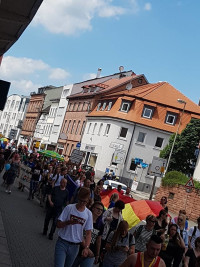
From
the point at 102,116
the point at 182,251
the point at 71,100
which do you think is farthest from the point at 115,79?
the point at 182,251

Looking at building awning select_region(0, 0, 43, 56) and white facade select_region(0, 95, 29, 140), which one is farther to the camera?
white facade select_region(0, 95, 29, 140)

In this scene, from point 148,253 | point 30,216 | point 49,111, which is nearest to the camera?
point 148,253

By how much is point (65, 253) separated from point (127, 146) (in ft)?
193

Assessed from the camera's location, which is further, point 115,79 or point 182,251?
point 115,79

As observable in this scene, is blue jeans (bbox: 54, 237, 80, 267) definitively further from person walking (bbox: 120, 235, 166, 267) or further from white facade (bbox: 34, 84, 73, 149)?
white facade (bbox: 34, 84, 73, 149)

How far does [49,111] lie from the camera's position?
97750 millimetres

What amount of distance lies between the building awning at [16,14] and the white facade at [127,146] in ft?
170

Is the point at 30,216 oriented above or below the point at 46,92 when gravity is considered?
below

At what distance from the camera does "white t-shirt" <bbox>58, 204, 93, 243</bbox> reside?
793cm

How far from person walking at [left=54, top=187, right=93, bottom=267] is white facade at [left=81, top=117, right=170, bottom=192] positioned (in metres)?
56.9

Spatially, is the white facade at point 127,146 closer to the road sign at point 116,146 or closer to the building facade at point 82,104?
the road sign at point 116,146

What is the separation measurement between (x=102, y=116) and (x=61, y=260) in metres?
62.6

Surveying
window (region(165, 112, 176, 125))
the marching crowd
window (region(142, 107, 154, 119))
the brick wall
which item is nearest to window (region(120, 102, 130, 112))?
window (region(142, 107, 154, 119))

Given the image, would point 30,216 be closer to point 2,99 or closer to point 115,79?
point 2,99
